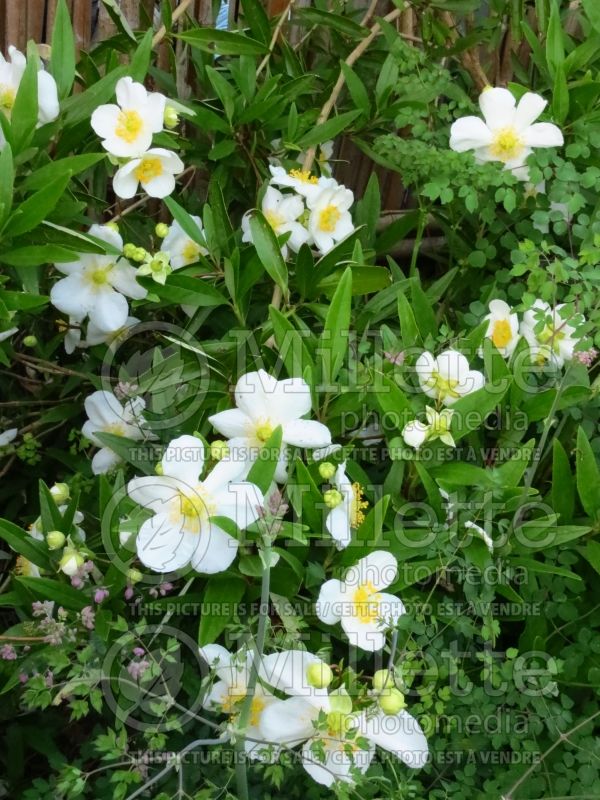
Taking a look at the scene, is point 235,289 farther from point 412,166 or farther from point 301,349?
point 412,166

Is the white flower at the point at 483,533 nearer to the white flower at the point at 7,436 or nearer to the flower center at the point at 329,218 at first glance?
the flower center at the point at 329,218

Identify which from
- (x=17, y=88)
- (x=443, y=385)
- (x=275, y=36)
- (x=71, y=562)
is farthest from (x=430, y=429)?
(x=275, y=36)

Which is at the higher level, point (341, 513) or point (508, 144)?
point (508, 144)

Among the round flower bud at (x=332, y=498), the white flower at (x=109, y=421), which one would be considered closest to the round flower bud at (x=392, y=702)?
the round flower bud at (x=332, y=498)

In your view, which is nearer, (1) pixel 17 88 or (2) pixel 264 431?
(2) pixel 264 431

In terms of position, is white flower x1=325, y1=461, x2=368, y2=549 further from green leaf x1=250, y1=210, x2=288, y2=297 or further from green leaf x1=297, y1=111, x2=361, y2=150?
green leaf x1=297, y1=111, x2=361, y2=150

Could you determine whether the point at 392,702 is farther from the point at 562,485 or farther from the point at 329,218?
the point at 329,218
